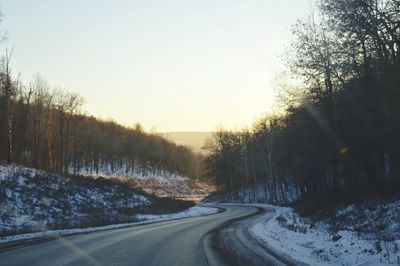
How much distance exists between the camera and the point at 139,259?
11.0m

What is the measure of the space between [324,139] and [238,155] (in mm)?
59917

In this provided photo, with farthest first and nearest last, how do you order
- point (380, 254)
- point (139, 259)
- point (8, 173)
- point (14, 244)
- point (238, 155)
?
1. point (238, 155)
2. point (8, 173)
3. point (14, 244)
4. point (139, 259)
5. point (380, 254)

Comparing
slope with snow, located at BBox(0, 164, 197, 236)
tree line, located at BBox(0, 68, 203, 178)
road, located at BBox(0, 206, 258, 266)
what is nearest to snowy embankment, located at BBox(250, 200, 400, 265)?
road, located at BBox(0, 206, 258, 266)

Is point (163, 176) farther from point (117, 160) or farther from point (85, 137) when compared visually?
point (85, 137)

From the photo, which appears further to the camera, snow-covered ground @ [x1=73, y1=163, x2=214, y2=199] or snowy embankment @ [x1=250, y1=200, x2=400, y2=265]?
snow-covered ground @ [x1=73, y1=163, x2=214, y2=199]

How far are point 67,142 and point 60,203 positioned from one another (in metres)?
30.1

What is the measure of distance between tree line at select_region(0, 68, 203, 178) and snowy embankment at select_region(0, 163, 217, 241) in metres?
6.08

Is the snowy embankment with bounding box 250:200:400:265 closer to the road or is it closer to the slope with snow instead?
the road

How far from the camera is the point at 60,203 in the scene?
3581cm

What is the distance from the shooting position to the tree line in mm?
55894

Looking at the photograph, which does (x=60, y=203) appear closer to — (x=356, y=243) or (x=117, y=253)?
(x=117, y=253)

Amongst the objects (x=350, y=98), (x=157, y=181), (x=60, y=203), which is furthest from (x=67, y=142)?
(x=157, y=181)

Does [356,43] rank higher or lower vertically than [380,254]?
higher

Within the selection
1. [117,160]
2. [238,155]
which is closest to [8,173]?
[238,155]
